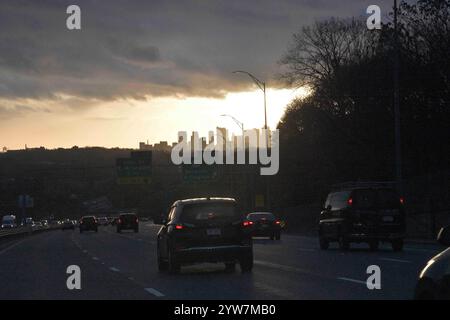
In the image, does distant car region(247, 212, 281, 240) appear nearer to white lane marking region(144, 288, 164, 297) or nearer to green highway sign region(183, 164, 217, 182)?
white lane marking region(144, 288, 164, 297)

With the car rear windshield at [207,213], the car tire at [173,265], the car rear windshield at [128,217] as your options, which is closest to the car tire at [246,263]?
the car rear windshield at [207,213]

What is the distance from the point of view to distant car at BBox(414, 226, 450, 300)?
945 cm

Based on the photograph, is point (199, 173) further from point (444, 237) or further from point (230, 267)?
point (444, 237)

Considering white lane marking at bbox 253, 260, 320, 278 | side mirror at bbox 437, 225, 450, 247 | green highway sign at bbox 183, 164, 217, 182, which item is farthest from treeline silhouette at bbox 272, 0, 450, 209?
side mirror at bbox 437, 225, 450, 247

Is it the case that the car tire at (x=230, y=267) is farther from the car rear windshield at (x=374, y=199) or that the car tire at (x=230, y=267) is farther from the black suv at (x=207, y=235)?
the car rear windshield at (x=374, y=199)

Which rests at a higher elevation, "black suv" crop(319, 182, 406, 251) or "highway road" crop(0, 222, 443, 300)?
"black suv" crop(319, 182, 406, 251)

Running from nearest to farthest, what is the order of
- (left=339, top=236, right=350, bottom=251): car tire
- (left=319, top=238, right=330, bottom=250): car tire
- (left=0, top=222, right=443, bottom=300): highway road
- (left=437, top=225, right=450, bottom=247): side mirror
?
(left=437, top=225, right=450, bottom=247): side mirror < (left=0, top=222, right=443, bottom=300): highway road < (left=339, top=236, right=350, bottom=251): car tire < (left=319, top=238, right=330, bottom=250): car tire

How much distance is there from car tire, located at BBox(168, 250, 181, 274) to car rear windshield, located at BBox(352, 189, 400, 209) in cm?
1231

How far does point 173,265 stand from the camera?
2364cm

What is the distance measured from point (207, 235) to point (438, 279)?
14.2 metres

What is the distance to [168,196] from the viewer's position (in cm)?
11900

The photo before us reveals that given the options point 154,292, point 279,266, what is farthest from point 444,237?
point 279,266

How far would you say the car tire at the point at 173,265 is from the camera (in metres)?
23.6
